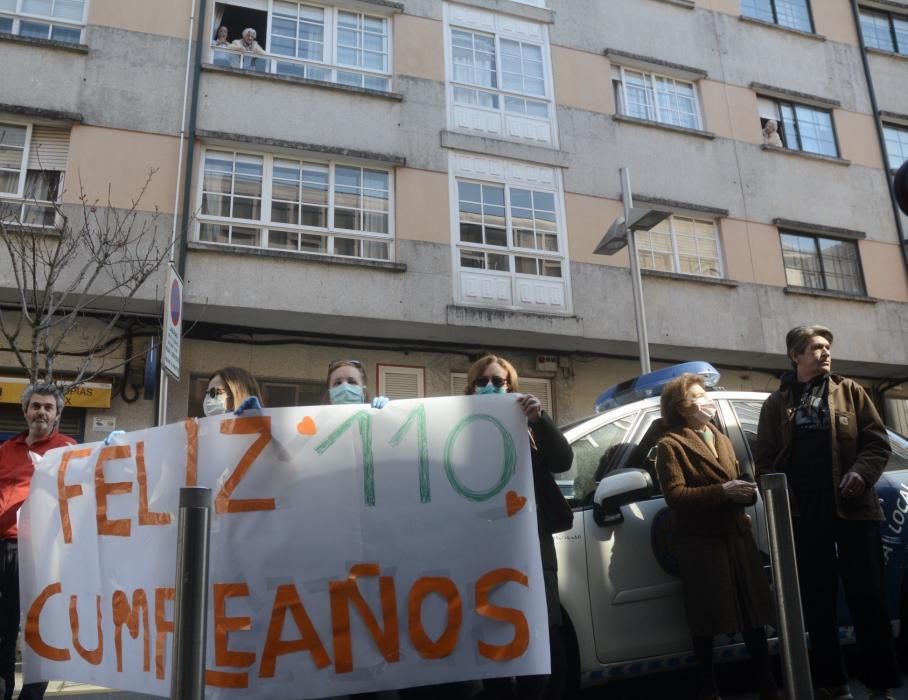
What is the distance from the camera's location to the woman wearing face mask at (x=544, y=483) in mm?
3424

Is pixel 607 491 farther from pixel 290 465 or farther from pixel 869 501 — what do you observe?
pixel 290 465

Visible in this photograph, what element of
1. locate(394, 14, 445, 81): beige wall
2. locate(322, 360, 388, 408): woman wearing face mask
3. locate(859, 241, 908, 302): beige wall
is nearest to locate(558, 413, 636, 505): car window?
locate(322, 360, 388, 408): woman wearing face mask

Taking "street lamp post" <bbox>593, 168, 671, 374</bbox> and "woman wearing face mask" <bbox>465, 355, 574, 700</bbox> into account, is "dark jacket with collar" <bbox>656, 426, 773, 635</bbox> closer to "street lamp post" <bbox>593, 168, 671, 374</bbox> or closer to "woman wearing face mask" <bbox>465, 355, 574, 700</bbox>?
"woman wearing face mask" <bbox>465, 355, 574, 700</bbox>

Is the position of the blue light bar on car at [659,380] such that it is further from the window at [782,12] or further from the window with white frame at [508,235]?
the window at [782,12]

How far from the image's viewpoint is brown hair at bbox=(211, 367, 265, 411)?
12.2 ft

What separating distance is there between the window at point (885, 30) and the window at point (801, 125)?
2778 mm

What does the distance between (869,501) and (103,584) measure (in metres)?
3.54

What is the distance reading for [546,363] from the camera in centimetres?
1277

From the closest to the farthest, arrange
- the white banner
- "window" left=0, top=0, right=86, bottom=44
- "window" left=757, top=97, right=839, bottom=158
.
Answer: the white banner
"window" left=0, top=0, right=86, bottom=44
"window" left=757, top=97, right=839, bottom=158

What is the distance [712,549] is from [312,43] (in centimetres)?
1116

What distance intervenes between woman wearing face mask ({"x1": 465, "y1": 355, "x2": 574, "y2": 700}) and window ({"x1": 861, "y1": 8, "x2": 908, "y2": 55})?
1743cm

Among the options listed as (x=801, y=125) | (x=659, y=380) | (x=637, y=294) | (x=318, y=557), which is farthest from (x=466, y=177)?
(x=318, y=557)

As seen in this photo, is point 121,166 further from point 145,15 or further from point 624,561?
point 624,561

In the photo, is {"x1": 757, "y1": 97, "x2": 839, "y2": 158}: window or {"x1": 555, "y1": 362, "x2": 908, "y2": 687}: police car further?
{"x1": 757, "y1": 97, "x2": 839, "y2": 158}: window
